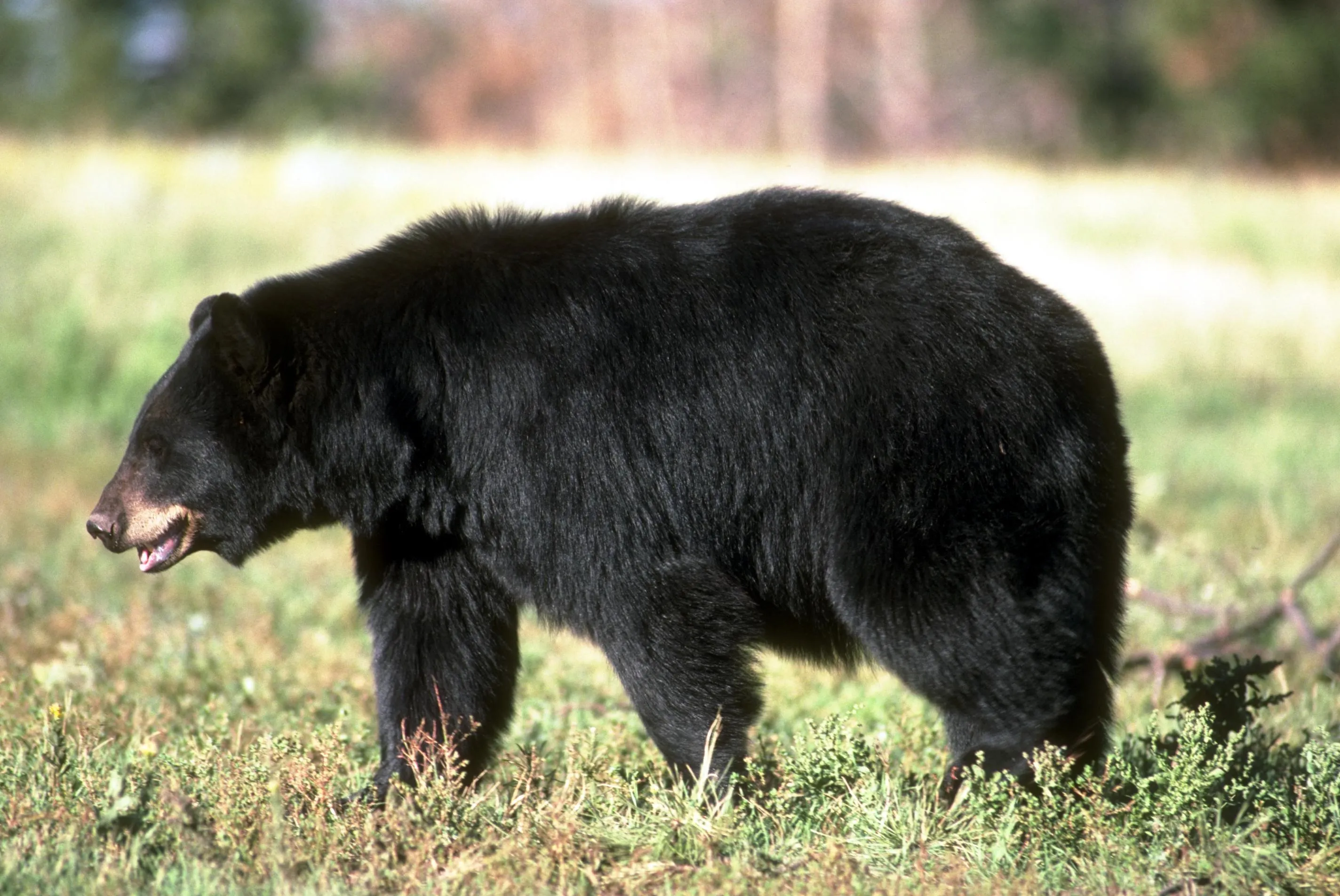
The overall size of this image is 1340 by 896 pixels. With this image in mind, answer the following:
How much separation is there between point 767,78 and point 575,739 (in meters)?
33.0

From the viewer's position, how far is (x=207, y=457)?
4.01 m

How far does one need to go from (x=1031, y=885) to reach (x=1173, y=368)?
10414 millimetres

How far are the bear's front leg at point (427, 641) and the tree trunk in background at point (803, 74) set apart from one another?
2959cm

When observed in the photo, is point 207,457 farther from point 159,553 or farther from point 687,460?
point 687,460

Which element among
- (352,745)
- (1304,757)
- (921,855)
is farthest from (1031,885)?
(352,745)

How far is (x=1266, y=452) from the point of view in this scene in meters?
9.92

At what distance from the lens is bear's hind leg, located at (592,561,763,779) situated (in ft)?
12.1

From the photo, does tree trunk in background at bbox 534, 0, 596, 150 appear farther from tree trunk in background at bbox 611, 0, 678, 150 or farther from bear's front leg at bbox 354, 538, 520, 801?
bear's front leg at bbox 354, 538, 520, 801

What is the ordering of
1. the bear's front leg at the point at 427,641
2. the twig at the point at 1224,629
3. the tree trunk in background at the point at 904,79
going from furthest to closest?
the tree trunk in background at the point at 904,79, the twig at the point at 1224,629, the bear's front leg at the point at 427,641

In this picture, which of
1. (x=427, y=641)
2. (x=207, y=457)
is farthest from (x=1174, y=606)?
(x=207, y=457)

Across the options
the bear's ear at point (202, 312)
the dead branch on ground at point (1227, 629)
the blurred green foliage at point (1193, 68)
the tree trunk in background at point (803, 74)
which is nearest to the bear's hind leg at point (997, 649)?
the dead branch on ground at point (1227, 629)

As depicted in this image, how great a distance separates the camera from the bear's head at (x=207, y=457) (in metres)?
3.96

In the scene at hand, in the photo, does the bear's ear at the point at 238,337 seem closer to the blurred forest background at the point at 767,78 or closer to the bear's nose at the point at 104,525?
the bear's nose at the point at 104,525

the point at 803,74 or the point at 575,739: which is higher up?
the point at 575,739
